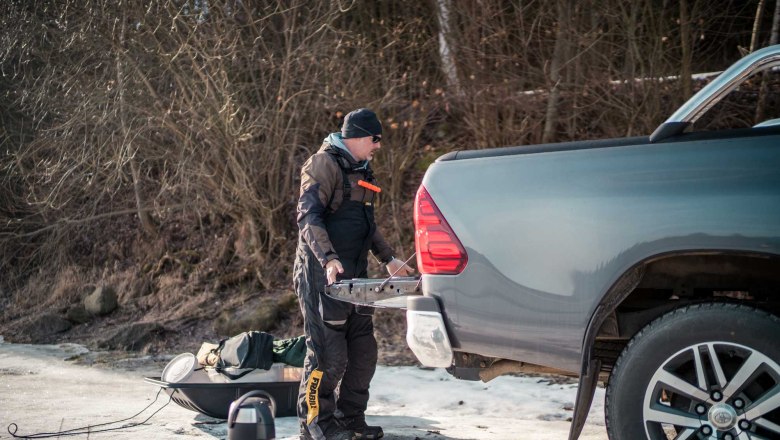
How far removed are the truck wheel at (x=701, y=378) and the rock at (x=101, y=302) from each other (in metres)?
9.60

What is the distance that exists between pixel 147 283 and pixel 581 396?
32.9 ft

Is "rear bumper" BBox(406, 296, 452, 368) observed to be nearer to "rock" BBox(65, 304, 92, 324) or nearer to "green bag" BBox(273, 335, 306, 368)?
"green bag" BBox(273, 335, 306, 368)

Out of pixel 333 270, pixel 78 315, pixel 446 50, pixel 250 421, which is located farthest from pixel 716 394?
pixel 78 315

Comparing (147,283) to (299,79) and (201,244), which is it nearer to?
(201,244)

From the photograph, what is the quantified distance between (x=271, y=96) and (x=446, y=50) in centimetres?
235

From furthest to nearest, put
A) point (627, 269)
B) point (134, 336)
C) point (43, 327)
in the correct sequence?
point (43, 327), point (134, 336), point (627, 269)

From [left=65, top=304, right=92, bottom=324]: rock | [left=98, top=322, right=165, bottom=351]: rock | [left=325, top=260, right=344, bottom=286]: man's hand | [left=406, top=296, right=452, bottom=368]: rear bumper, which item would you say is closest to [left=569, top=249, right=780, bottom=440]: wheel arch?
[left=406, top=296, right=452, bottom=368]: rear bumper

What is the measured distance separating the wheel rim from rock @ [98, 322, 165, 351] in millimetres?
7663

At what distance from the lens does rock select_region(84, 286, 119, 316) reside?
39.1 feet

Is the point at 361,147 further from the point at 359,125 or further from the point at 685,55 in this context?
the point at 685,55

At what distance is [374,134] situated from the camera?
5.46 metres

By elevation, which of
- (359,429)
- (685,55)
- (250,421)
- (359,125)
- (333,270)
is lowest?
(359,429)

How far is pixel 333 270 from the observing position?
5.01 meters

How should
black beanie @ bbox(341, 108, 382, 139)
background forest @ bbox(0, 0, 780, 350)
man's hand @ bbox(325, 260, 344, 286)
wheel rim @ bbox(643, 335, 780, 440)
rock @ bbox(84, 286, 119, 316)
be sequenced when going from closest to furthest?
wheel rim @ bbox(643, 335, 780, 440) → man's hand @ bbox(325, 260, 344, 286) → black beanie @ bbox(341, 108, 382, 139) → background forest @ bbox(0, 0, 780, 350) → rock @ bbox(84, 286, 119, 316)
